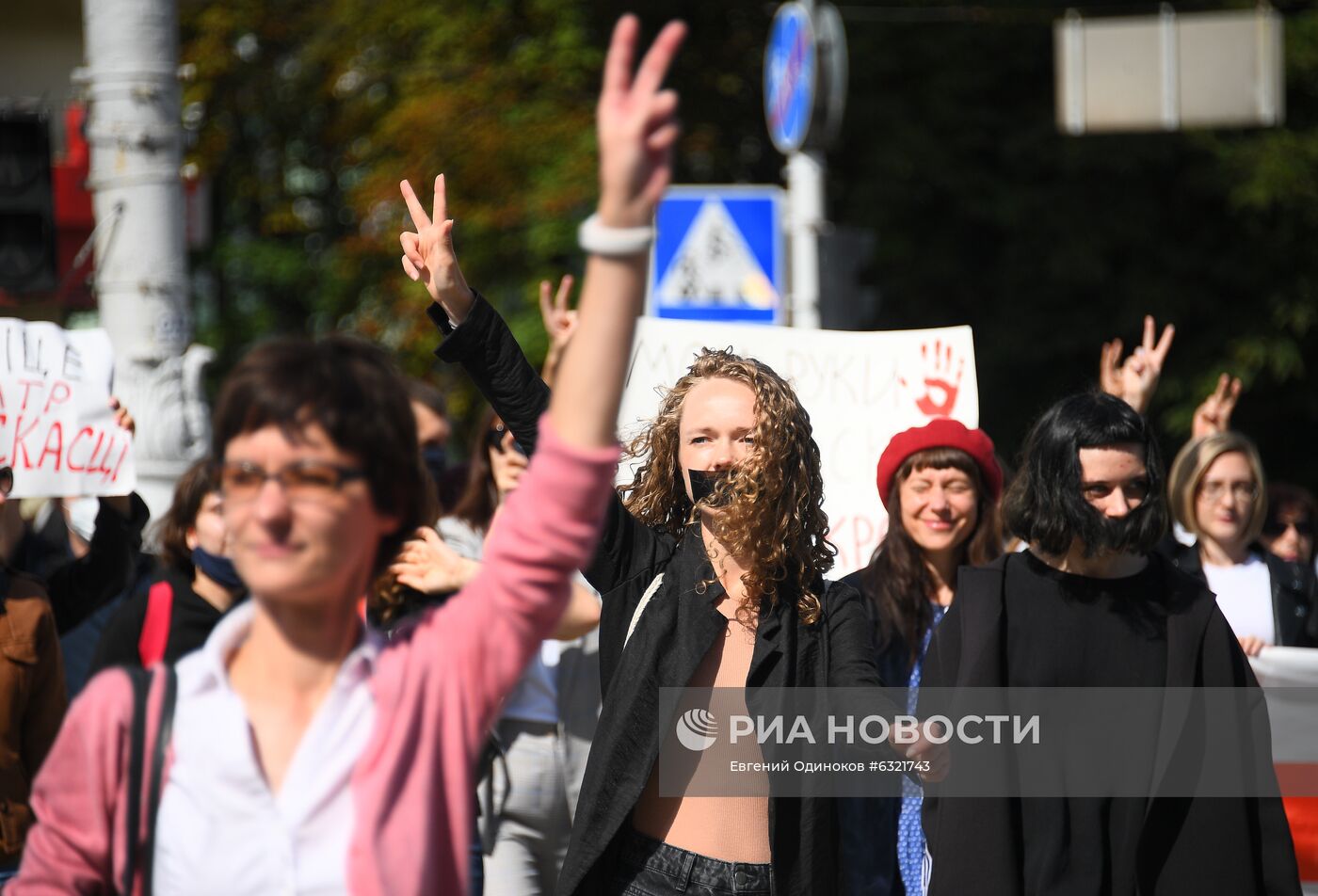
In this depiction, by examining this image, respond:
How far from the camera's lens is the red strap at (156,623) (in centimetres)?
396

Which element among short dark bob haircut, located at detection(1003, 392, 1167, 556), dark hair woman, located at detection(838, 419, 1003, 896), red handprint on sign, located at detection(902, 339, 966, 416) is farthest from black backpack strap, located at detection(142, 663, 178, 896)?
red handprint on sign, located at detection(902, 339, 966, 416)

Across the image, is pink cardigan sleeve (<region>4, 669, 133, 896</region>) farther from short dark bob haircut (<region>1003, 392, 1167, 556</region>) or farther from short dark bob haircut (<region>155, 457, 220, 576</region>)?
short dark bob haircut (<region>1003, 392, 1167, 556</region>)

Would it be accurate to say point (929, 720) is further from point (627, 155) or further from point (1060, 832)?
point (627, 155)

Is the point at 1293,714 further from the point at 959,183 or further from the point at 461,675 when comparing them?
the point at 959,183

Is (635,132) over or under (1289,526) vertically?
under

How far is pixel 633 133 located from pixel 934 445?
10.7 feet

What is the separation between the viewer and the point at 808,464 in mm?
3594

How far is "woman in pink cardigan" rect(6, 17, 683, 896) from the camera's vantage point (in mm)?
2008

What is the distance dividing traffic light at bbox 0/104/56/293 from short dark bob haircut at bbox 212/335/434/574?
5890 millimetres

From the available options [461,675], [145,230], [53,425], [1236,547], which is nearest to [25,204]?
[145,230]

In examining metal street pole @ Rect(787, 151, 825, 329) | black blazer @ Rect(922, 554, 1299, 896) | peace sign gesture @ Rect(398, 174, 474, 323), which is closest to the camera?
peace sign gesture @ Rect(398, 174, 474, 323)

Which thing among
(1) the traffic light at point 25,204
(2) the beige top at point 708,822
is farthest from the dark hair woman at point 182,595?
(1) the traffic light at point 25,204

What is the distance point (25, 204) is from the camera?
299 inches

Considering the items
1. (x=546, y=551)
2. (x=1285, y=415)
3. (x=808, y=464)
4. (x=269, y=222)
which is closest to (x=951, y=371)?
(x=808, y=464)
